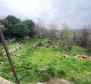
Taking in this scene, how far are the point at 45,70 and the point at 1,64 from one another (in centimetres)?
320

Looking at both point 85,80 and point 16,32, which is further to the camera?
point 16,32

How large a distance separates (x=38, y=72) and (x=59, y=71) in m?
1.14

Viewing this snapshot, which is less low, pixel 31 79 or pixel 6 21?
pixel 6 21

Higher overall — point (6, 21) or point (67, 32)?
point (6, 21)

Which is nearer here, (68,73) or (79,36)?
(68,73)

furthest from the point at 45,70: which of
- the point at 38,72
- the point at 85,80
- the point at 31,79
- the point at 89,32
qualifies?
the point at 89,32

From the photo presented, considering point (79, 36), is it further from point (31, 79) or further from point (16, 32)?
point (31, 79)

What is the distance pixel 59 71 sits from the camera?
34.9 ft

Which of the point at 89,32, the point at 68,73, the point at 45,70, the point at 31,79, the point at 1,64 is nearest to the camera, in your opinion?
the point at 31,79

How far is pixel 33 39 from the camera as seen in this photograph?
2920 cm

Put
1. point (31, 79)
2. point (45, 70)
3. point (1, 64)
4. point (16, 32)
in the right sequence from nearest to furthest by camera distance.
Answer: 1. point (31, 79)
2. point (45, 70)
3. point (1, 64)
4. point (16, 32)

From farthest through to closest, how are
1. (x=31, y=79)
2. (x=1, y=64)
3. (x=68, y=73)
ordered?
(x=1, y=64) < (x=68, y=73) < (x=31, y=79)

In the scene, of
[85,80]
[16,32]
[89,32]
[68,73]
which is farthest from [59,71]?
[89,32]

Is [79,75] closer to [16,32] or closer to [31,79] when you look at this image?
[31,79]
